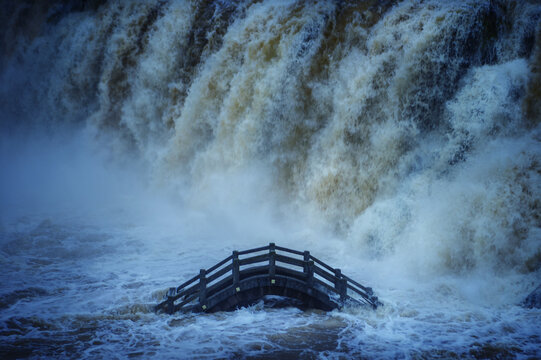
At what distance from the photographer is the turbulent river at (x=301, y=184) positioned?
341 inches

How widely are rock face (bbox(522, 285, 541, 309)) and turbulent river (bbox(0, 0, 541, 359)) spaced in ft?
0.62

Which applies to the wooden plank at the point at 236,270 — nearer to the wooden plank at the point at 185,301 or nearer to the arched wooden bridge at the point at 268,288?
the arched wooden bridge at the point at 268,288

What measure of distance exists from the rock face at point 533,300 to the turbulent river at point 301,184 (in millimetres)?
189

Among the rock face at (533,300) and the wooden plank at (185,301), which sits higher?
the rock face at (533,300)

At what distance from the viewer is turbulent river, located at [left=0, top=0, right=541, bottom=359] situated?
28.4ft

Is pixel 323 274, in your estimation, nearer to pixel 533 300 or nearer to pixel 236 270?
pixel 236 270

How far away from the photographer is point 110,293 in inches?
410

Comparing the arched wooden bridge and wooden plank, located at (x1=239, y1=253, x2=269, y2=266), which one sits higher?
wooden plank, located at (x1=239, y1=253, x2=269, y2=266)

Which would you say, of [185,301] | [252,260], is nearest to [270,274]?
[252,260]

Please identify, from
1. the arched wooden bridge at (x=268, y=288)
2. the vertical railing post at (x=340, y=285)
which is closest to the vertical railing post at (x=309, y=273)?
the arched wooden bridge at (x=268, y=288)

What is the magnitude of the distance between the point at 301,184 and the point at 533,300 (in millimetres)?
8020

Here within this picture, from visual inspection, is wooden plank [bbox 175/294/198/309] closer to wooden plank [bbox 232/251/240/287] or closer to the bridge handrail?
the bridge handrail

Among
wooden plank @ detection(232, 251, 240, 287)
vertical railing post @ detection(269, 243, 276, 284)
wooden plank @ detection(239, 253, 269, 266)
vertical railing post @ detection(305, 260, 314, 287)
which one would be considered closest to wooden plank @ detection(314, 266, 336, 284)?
vertical railing post @ detection(305, 260, 314, 287)

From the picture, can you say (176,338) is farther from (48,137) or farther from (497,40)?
(48,137)
